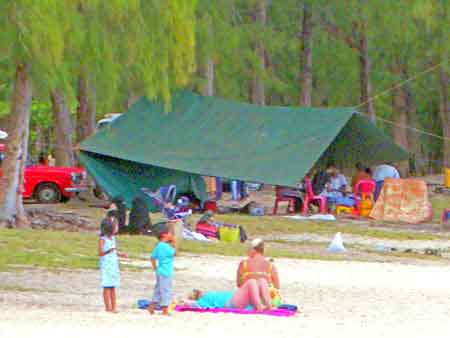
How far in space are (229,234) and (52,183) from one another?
11695 mm

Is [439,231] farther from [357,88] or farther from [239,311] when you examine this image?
[357,88]

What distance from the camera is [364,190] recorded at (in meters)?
29.1

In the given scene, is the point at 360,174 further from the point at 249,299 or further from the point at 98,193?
the point at 249,299

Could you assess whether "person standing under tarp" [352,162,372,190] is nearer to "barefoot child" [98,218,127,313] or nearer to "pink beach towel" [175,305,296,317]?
"pink beach towel" [175,305,296,317]

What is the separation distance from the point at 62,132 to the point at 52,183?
2177 mm

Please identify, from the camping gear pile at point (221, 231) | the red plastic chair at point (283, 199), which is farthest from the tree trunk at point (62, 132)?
the camping gear pile at point (221, 231)

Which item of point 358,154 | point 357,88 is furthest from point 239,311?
point 357,88

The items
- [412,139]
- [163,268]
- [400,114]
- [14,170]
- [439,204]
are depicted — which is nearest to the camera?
[163,268]

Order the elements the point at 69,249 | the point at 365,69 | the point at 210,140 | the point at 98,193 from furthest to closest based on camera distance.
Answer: the point at 365,69 < the point at 98,193 < the point at 210,140 < the point at 69,249

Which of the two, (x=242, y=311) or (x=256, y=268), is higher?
(x=256, y=268)

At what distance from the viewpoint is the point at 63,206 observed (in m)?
30.8

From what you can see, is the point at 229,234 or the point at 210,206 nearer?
the point at 229,234

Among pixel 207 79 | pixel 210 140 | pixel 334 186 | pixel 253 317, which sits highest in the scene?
pixel 207 79

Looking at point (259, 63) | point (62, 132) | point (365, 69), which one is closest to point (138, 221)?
point (62, 132)
